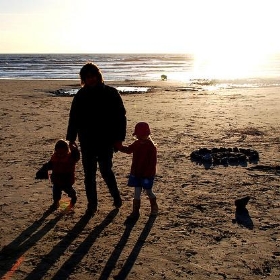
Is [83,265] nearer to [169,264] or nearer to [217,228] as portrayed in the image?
[169,264]

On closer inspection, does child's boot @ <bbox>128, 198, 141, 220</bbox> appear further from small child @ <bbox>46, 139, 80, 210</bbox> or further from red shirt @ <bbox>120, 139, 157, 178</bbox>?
small child @ <bbox>46, 139, 80, 210</bbox>

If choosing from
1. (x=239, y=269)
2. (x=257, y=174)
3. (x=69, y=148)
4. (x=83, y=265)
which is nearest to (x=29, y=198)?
(x=69, y=148)

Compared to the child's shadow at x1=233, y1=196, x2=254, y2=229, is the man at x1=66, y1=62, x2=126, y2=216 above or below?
above

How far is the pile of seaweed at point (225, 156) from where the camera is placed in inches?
328

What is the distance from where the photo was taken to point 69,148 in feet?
19.0

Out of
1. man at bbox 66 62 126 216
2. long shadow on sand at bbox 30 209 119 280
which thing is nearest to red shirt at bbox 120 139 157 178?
man at bbox 66 62 126 216

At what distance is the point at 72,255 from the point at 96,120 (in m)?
1.76

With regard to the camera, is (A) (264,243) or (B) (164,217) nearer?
(A) (264,243)

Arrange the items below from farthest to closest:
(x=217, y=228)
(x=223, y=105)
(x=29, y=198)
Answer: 1. (x=223, y=105)
2. (x=29, y=198)
3. (x=217, y=228)

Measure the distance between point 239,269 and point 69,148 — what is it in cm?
272

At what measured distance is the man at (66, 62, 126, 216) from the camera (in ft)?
17.8

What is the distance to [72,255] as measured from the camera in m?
4.55

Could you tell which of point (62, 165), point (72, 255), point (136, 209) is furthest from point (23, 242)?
point (136, 209)

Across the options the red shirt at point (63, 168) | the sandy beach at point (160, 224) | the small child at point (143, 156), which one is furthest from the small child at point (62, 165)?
the small child at point (143, 156)
